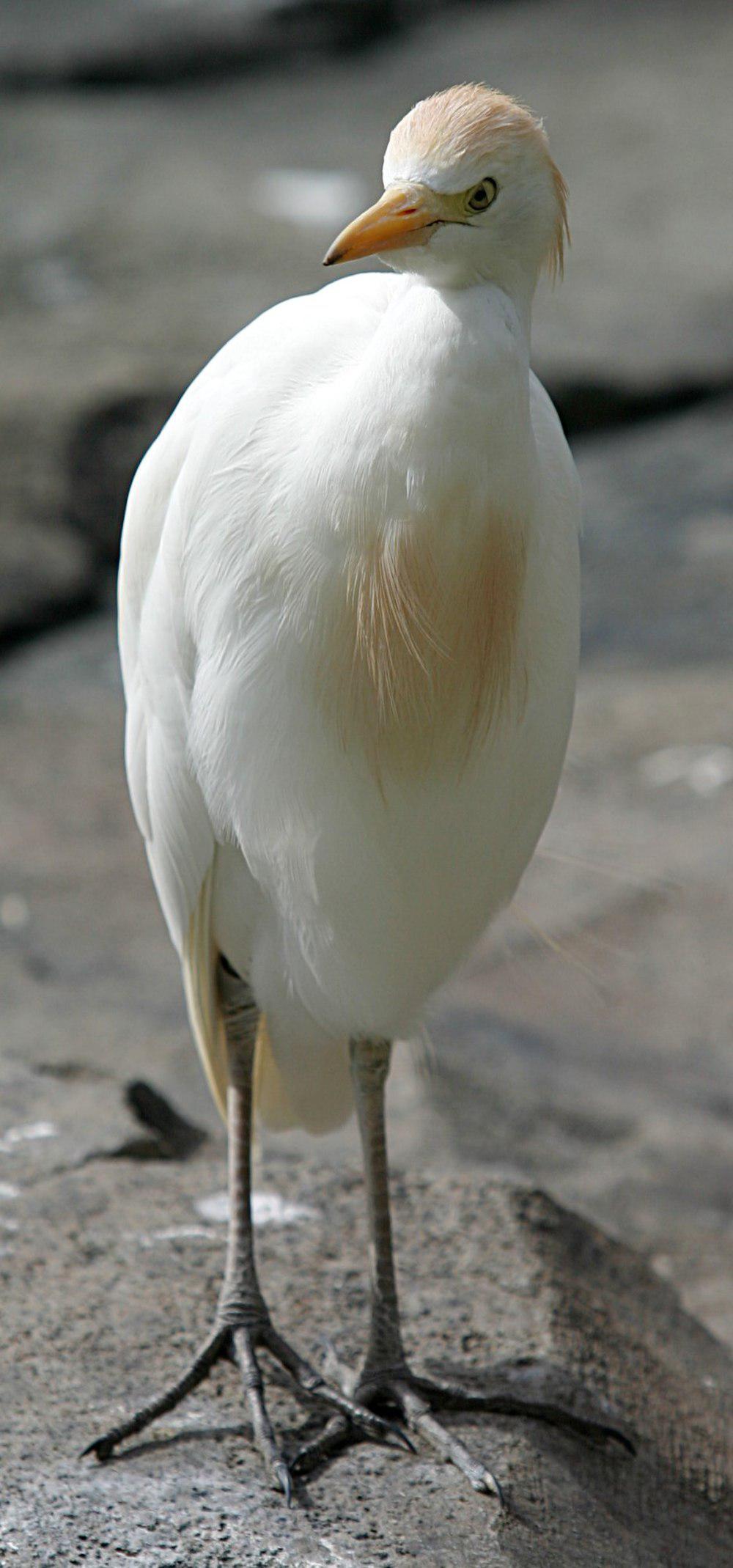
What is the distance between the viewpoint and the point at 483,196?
1.52 m

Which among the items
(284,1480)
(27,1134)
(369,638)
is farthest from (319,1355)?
(369,638)

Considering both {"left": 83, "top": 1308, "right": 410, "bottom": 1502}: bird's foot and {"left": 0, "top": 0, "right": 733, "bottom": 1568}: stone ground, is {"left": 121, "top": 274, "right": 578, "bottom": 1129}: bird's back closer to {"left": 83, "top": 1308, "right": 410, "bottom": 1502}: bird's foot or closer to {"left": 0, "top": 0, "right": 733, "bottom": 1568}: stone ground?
{"left": 83, "top": 1308, "right": 410, "bottom": 1502}: bird's foot

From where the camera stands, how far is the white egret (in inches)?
60.9

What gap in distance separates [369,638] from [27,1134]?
1.33 m

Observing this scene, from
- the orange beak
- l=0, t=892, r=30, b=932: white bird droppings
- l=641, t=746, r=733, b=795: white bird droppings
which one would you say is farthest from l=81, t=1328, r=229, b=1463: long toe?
l=641, t=746, r=733, b=795: white bird droppings

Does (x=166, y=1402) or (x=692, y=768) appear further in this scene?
(x=692, y=768)

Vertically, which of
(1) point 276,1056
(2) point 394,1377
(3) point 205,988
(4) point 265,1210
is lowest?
(4) point 265,1210

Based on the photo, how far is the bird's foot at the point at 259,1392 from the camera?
1.91 metres

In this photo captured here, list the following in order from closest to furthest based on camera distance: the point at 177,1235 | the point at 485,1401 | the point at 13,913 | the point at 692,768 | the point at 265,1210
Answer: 1. the point at 485,1401
2. the point at 177,1235
3. the point at 265,1210
4. the point at 13,913
5. the point at 692,768

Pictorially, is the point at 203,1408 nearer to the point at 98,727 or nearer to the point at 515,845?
the point at 515,845

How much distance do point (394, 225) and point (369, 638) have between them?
41 cm

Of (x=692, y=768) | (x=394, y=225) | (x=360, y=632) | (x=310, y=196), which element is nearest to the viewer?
(x=394, y=225)

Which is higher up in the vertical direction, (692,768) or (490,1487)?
(490,1487)

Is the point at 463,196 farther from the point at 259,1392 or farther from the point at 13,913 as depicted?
the point at 13,913
